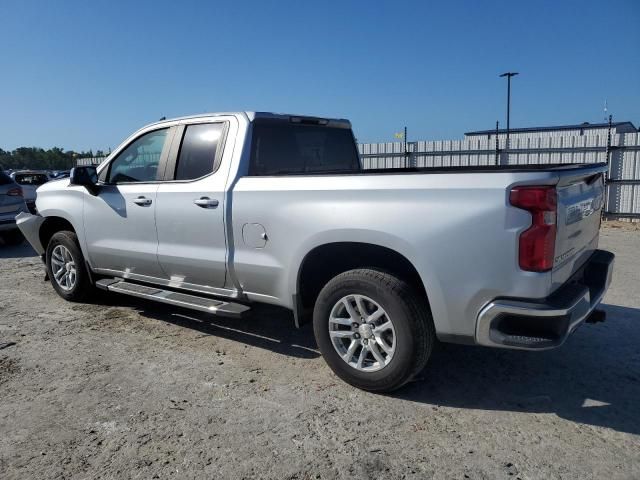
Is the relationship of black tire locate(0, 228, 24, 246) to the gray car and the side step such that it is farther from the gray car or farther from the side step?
the side step

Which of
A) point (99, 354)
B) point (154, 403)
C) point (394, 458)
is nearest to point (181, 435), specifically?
point (154, 403)

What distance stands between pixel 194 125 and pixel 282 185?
135 centimetres

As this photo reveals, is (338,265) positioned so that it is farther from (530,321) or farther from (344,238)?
(530,321)

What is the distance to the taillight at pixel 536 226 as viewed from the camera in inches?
106

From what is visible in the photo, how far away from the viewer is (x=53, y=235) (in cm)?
567

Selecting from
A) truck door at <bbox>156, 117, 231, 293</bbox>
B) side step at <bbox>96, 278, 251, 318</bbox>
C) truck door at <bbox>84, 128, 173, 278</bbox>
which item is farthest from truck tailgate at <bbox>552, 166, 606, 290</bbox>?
truck door at <bbox>84, 128, 173, 278</bbox>

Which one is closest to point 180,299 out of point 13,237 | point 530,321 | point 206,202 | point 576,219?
point 206,202

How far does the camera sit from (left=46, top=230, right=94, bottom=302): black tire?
5.40 metres

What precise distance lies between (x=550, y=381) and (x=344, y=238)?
1.78 m

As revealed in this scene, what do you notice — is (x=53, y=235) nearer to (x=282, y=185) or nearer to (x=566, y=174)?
(x=282, y=185)

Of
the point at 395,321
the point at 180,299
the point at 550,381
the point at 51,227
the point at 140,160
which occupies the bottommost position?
the point at 550,381

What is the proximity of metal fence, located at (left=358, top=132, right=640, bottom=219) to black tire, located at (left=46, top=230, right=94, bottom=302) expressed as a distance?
342 inches

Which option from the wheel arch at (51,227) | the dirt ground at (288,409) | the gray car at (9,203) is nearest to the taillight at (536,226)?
the dirt ground at (288,409)

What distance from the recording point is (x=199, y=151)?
4.32 m
